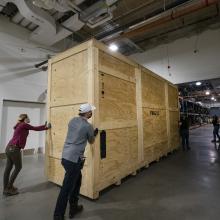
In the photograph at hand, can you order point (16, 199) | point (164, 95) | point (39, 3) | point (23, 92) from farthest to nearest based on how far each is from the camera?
1. point (23, 92)
2. point (164, 95)
3. point (39, 3)
4. point (16, 199)

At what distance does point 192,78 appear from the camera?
29.1ft

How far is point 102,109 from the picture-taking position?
3592 mm

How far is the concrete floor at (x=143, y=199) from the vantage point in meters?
2.72

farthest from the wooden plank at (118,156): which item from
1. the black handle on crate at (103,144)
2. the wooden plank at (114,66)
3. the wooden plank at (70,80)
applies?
the wooden plank at (114,66)

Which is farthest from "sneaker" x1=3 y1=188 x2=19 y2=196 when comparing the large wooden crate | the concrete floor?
the large wooden crate

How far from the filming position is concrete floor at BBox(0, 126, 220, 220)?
8.94 ft

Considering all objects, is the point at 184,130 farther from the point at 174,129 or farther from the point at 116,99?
the point at 116,99

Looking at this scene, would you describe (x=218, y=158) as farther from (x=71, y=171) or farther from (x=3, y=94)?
(x=3, y=94)

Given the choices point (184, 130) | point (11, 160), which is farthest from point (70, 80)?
point (184, 130)

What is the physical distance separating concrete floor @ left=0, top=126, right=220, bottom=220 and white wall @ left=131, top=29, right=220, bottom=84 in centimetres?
545

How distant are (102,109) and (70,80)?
1.03 m

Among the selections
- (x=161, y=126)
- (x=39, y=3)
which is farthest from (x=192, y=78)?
(x=39, y=3)

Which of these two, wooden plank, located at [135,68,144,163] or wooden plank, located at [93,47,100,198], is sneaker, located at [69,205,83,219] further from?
wooden plank, located at [135,68,144,163]

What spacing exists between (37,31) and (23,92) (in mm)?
2707
